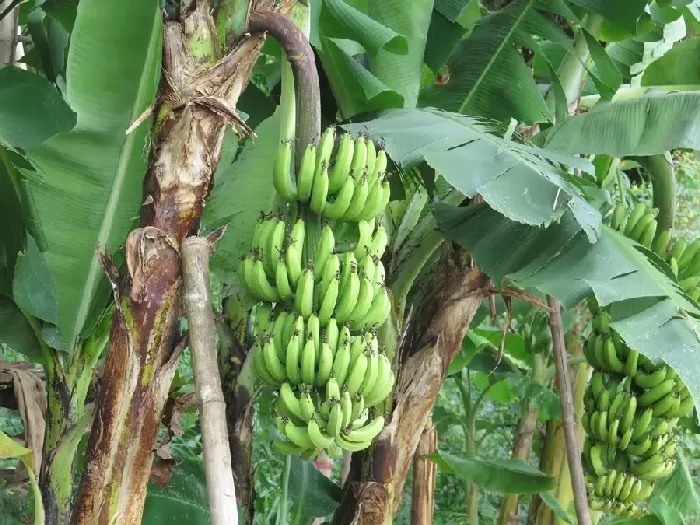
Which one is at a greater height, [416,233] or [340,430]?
[416,233]

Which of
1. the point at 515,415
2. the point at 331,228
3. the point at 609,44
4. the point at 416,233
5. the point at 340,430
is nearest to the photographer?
the point at 340,430

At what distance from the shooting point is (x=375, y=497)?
4.50ft

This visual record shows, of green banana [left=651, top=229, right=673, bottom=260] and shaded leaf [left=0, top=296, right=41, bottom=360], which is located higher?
green banana [left=651, top=229, right=673, bottom=260]

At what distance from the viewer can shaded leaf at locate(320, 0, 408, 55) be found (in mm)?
1163

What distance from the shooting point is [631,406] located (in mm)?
1518

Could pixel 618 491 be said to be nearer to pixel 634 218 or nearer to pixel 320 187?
pixel 634 218

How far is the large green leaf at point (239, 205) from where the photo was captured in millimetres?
1213

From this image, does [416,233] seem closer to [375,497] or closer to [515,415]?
[375,497]

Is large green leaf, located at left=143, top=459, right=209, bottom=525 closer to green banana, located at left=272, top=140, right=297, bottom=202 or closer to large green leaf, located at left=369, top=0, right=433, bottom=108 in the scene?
green banana, located at left=272, top=140, right=297, bottom=202

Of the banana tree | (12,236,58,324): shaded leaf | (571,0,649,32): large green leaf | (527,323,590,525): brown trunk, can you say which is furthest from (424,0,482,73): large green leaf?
(527,323,590,525): brown trunk

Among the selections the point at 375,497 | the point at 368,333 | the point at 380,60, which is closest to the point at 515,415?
the point at 375,497

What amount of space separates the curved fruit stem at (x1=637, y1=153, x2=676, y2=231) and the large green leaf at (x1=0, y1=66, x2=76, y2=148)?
1.31 meters

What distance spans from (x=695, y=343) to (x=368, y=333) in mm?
532

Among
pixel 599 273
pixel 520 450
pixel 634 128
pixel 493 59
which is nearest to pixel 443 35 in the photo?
pixel 493 59
